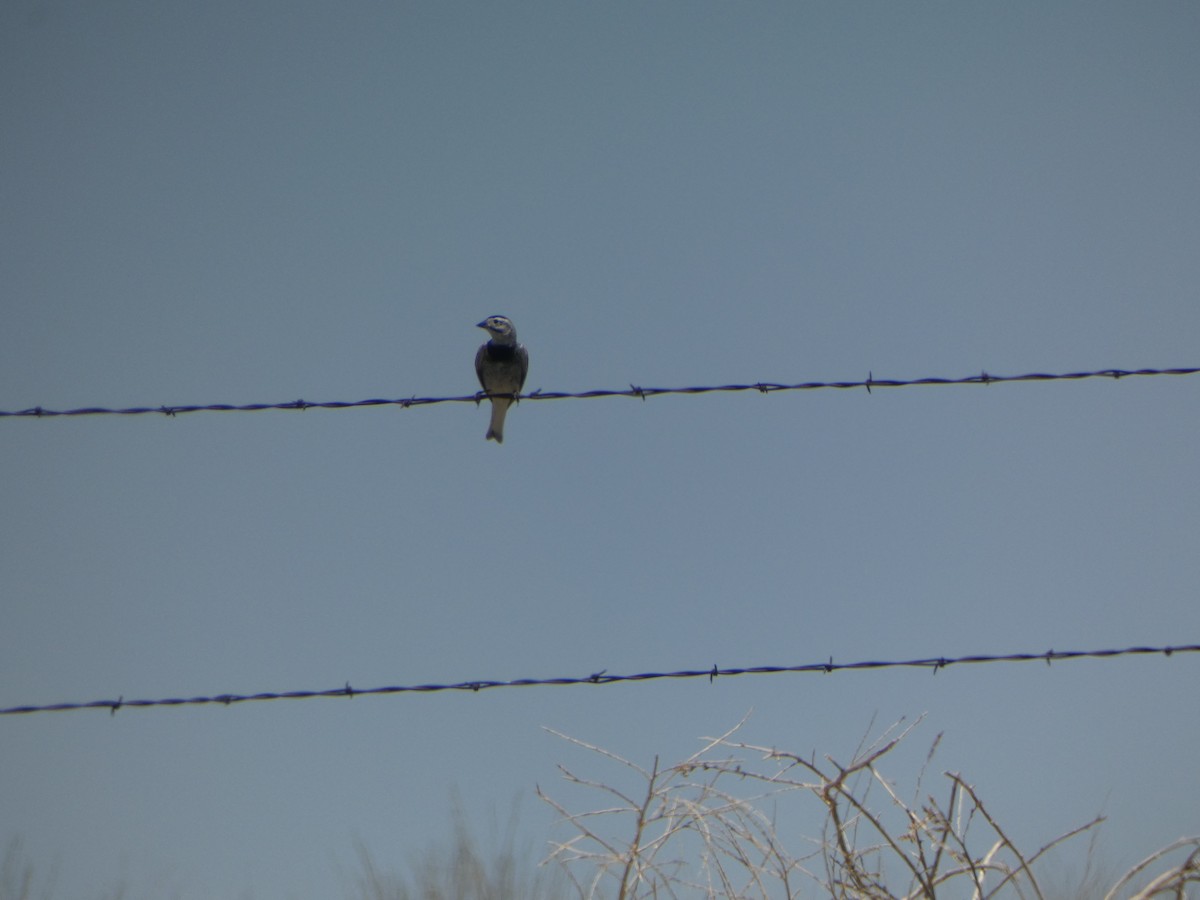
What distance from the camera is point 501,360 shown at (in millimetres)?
9602

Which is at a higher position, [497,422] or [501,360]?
[501,360]

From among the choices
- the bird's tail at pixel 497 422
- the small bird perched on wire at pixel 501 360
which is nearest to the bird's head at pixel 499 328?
the small bird perched on wire at pixel 501 360

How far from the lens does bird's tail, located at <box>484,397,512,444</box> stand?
30.4ft

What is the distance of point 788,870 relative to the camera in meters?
3.50

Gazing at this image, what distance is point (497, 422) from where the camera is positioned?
30.5 ft

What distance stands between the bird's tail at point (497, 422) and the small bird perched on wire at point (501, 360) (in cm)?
1

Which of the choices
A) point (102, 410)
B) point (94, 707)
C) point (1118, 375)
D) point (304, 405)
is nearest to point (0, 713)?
point (94, 707)

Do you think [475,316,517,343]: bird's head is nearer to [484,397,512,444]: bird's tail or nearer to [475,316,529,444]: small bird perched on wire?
[475,316,529,444]: small bird perched on wire

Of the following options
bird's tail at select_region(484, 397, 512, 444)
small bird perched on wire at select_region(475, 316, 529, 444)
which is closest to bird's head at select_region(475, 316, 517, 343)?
small bird perched on wire at select_region(475, 316, 529, 444)

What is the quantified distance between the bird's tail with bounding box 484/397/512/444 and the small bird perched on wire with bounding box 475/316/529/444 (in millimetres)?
11

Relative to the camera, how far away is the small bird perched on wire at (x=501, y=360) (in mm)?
9469

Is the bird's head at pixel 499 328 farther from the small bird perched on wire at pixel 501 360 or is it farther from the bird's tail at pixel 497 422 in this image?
the bird's tail at pixel 497 422

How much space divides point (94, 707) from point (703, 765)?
1908 mm

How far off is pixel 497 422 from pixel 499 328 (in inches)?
30.4
